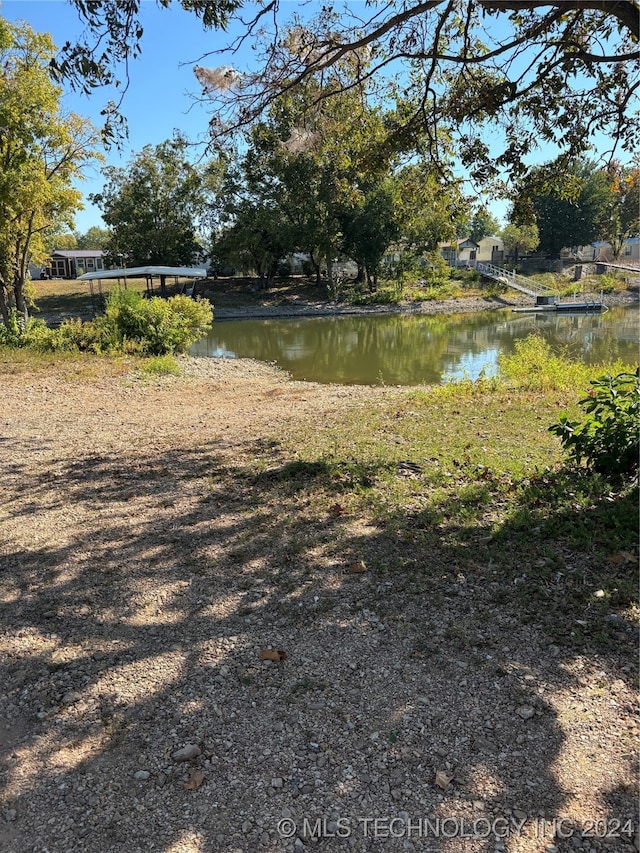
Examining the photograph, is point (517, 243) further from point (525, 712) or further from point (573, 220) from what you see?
point (525, 712)

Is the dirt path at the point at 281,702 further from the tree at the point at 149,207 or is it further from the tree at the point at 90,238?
the tree at the point at 90,238

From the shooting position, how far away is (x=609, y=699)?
8.32ft

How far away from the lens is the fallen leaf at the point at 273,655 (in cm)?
292

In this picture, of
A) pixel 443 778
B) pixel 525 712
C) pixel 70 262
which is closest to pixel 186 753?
pixel 443 778

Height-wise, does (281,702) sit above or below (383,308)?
below

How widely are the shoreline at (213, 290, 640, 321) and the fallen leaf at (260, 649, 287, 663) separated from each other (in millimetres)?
35787

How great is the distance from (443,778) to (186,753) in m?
1.03

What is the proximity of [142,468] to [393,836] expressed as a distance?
4.85 m

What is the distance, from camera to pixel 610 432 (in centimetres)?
465

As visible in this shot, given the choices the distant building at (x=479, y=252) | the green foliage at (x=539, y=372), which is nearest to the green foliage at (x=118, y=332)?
the green foliage at (x=539, y=372)

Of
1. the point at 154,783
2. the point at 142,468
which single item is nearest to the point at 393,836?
the point at 154,783

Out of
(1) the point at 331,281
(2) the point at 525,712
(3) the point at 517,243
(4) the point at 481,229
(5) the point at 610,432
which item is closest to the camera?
(2) the point at 525,712

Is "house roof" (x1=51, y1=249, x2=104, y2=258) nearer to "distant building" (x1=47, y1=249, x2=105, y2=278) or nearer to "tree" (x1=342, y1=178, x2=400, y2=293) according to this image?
"distant building" (x1=47, y1=249, x2=105, y2=278)

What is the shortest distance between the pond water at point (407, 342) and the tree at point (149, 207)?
12.6 m
